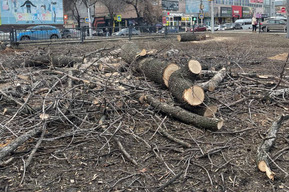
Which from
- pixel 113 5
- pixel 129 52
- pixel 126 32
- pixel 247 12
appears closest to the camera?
pixel 129 52

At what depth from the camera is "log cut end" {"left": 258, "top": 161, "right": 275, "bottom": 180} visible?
116 inches

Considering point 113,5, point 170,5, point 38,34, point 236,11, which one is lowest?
point 38,34

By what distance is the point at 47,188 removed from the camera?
2.93m

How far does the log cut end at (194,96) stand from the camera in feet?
13.7

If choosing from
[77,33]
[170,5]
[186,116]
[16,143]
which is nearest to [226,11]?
[170,5]

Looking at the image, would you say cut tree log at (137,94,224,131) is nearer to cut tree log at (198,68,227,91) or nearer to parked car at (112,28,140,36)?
cut tree log at (198,68,227,91)

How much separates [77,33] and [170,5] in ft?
128

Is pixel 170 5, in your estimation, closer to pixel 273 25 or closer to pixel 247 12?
pixel 273 25

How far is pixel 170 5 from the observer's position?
2172 inches

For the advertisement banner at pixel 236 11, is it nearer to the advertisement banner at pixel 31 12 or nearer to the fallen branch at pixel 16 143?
the advertisement banner at pixel 31 12

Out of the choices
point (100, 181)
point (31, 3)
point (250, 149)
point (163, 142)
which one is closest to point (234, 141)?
point (250, 149)

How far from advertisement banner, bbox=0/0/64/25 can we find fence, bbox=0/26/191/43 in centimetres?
2382

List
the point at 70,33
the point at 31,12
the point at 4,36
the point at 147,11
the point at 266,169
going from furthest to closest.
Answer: the point at 147,11 < the point at 31,12 < the point at 70,33 < the point at 4,36 < the point at 266,169

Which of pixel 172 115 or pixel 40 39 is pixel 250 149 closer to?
pixel 172 115
